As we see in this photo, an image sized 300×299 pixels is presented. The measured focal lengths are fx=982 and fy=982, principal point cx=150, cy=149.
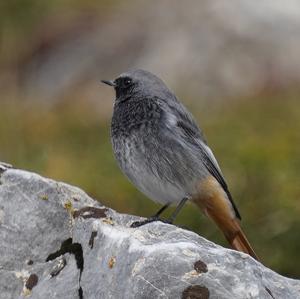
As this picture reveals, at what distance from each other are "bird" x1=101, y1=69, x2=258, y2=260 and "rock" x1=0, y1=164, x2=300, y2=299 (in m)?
0.92

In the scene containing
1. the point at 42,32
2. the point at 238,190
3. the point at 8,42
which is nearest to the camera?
the point at 238,190

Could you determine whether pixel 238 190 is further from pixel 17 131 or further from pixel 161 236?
pixel 161 236

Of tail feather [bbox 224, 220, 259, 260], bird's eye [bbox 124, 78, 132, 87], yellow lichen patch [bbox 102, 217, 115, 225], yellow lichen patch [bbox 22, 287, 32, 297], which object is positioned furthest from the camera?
bird's eye [bbox 124, 78, 132, 87]

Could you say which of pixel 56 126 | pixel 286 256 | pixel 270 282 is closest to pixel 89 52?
pixel 56 126

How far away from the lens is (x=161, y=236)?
15.8 ft

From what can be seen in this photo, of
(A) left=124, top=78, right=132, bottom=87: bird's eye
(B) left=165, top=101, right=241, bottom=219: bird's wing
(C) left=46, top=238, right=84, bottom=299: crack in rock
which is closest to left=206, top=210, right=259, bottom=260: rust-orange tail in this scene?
(B) left=165, top=101, right=241, bottom=219: bird's wing

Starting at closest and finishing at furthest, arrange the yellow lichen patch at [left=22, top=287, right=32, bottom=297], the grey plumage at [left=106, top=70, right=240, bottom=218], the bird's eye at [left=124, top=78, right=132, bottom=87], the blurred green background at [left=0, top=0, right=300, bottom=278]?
1. the yellow lichen patch at [left=22, top=287, right=32, bottom=297]
2. the grey plumage at [left=106, top=70, right=240, bottom=218]
3. the bird's eye at [left=124, top=78, right=132, bottom=87]
4. the blurred green background at [left=0, top=0, right=300, bottom=278]

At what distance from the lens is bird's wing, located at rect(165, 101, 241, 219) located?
6.55m

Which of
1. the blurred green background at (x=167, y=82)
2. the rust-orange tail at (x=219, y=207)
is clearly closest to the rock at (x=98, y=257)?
the rust-orange tail at (x=219, y=207)

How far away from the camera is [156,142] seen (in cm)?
637

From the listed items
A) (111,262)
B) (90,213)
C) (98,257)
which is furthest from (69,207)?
(111,262)

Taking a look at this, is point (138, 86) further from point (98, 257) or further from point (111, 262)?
point (111, 262)

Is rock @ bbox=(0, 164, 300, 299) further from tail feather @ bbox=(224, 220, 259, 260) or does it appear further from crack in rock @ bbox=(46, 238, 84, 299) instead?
tail feather @ bbox=(224, 220, 259, 260)

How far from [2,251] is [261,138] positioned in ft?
18.7
